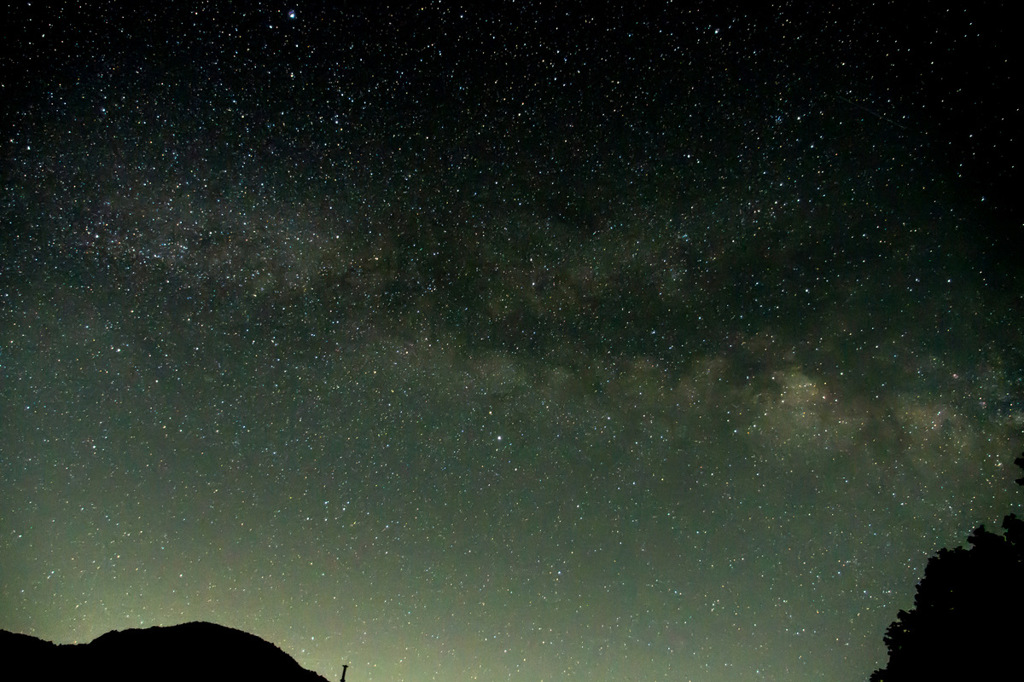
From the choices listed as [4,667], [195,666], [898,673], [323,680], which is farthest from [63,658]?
[898,673]

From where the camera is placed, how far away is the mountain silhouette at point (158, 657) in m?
12.1

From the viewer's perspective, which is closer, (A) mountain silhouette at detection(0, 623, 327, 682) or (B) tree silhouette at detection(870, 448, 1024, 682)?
(B) tree silhouette at detection(870, 448, 1024, 682)

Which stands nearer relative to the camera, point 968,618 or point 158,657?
point 968,618

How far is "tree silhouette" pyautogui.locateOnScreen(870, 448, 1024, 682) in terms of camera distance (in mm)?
7207

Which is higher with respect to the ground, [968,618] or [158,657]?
[968,618]

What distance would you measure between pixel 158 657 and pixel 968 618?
20884mm

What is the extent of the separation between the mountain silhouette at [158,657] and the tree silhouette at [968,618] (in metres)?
17.5

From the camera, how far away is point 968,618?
7.91 metres

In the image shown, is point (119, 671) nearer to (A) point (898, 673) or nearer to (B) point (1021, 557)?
(A) point (898, 673)

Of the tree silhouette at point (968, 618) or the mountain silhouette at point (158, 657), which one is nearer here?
the tree silhouette at point (968, 618)

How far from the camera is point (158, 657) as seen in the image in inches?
542

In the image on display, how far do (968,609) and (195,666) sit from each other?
789 inches

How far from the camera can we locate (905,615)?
29.3 feet

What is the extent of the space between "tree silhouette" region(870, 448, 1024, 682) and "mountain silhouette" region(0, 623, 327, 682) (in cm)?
1755
